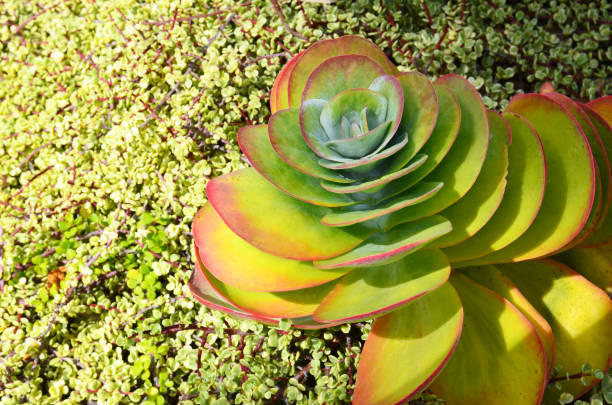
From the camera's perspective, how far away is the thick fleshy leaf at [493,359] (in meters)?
0.81

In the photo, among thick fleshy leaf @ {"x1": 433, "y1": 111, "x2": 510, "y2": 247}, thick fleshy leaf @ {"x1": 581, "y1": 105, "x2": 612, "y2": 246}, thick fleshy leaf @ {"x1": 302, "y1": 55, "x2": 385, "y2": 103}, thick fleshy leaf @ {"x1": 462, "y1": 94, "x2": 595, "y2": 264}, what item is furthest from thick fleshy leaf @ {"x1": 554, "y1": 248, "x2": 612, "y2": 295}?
thick fleshy leaf @ {"x1": 302, "y1": 55, "x2": 385, "y2": 103}

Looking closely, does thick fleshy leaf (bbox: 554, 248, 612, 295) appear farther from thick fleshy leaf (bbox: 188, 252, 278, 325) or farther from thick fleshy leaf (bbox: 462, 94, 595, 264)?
thick fleshy leaf (bbox: 188, 252, 278, 325)

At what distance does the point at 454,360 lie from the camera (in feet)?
2.81

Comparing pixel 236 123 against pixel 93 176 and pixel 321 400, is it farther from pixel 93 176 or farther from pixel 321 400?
pixel 321 400

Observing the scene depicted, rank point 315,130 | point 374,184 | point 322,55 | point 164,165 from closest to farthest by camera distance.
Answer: point 374,184 → point 315,130 → point 322,55 → point 164,165

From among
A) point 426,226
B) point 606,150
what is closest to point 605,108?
point 606,150

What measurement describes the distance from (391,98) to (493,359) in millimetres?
438

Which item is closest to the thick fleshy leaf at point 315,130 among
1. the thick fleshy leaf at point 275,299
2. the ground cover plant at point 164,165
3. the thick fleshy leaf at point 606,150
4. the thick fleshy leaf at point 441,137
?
the thick fleshy leaf at point 441,137

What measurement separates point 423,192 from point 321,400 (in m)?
0.39

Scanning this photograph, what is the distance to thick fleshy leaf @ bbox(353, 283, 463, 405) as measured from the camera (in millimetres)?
764

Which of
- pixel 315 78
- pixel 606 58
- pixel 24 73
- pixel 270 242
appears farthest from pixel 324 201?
pixel 24 73

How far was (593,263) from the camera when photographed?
947 millimetres

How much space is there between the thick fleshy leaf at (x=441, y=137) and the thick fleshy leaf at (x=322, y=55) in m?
0.16

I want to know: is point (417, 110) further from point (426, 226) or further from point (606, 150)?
point (606, 150)
